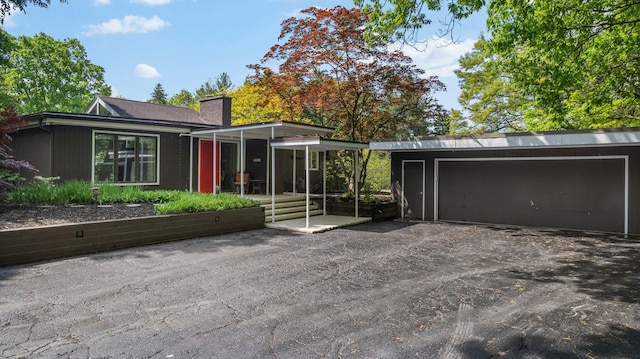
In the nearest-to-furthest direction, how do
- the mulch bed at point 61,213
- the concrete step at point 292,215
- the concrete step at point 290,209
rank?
the mulch bed at point 61,213 < the concrete step at point 292,215 < the concrete step at point 290,209

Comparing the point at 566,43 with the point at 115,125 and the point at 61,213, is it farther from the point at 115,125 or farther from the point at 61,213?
the point at 115,125

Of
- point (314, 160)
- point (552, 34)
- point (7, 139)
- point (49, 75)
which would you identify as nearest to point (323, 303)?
point (552, 34)

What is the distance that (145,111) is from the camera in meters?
15.9

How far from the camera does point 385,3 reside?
7.48 meters

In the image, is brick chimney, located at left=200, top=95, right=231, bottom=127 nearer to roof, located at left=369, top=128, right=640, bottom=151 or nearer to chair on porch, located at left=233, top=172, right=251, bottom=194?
chair on porch, located at left=233, top=172, right=251, bottom=194

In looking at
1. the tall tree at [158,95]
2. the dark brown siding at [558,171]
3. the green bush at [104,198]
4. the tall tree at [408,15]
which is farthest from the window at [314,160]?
the tall tree at [158,95]

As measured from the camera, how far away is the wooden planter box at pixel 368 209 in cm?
1179

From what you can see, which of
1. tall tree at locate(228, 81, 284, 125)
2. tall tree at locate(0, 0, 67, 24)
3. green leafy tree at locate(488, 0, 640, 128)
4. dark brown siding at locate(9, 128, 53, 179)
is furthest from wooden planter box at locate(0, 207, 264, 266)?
tall tree at locate(228, 81, 284, 125)

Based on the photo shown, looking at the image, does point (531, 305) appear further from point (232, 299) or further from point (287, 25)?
point (287, 25)

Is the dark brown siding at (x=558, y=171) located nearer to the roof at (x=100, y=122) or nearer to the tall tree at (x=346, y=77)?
the tall tree at (x=346, y=77)

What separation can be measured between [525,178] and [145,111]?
14.4 m

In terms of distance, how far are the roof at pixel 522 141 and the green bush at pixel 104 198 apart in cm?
533

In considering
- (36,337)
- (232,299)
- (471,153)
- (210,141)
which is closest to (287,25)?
(210,141)

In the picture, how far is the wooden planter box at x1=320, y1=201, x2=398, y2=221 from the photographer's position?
38.7ft
